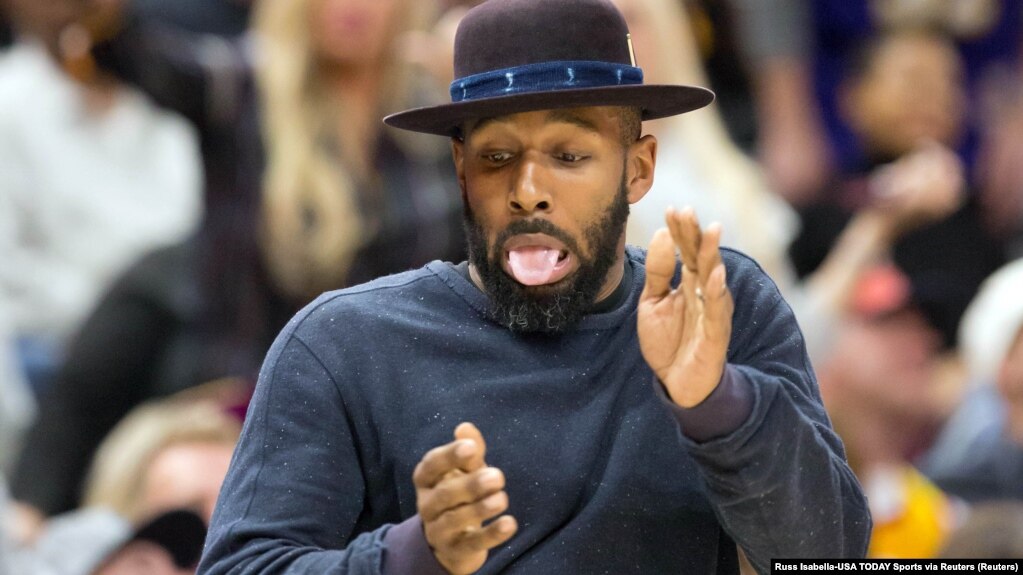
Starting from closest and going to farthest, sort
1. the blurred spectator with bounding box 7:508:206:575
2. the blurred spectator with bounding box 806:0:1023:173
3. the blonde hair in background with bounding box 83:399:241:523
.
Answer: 1. the blurred spectator with bounding box 7:508:206:575
2. the blonde hair in background with bounding box 83:399:241:523
3. the blurred spectator with bounding box 806:0:1023:173

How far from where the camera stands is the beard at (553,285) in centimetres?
269

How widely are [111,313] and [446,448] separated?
336 centimetres

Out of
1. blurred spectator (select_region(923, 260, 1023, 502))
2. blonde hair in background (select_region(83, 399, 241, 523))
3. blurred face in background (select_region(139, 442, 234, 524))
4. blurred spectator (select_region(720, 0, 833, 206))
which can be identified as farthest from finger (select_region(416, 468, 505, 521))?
blurred spectator (select_region(720, 0, 833, 206))

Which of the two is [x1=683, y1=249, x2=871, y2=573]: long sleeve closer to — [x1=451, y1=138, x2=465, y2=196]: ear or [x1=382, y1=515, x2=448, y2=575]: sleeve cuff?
[x1=382, y1=515, x2=448, y2=575]: sleeve cuff

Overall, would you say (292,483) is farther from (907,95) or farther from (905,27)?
(905,27)

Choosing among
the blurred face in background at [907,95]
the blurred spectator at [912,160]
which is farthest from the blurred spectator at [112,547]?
the blurred face in background at [907,95]

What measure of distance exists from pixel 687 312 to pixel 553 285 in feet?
1.15

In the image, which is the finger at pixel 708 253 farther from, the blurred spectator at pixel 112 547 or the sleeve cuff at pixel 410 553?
the blurred spectator at pixel 112 547

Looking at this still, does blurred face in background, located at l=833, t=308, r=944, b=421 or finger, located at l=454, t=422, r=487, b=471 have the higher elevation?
finger, located at l=454, t=422, r=487, b=471

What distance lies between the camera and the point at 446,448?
7.28 ft

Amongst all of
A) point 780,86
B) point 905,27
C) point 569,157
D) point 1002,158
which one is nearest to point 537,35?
point 569,157

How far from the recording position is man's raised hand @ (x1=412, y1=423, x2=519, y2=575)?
7.26 feet

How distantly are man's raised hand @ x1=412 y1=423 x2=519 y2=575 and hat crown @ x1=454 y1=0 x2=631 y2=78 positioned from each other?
671mm

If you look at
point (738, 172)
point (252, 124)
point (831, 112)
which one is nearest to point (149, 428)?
point (252, 124)
